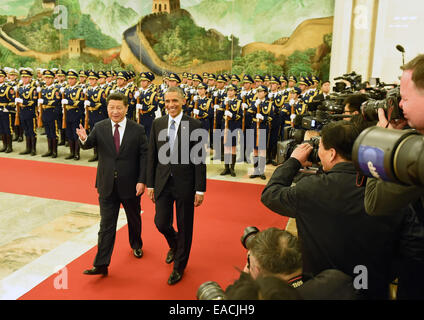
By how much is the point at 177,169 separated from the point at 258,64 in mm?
12152

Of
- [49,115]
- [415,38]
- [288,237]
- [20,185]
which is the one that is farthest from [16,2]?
[288,237]

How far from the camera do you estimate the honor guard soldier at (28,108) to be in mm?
9305

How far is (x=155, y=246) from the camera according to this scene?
4594mm

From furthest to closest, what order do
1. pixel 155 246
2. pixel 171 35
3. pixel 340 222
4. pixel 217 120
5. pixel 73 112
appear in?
pixel 171 35 → pixel 217 120 → pixel 73 112 → pixel 155 246 → pixel 340 222

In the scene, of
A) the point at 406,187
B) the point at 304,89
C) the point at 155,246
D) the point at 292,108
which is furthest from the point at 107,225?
the point at 304,89

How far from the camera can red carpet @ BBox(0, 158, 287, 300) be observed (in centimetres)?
364

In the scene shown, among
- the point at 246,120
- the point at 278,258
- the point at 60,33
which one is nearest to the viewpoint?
the point at 278,258

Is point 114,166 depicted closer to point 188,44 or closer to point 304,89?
point 304,89

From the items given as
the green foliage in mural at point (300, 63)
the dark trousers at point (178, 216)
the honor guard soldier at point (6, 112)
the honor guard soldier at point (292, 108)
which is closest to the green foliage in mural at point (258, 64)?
the green foliage in mural at point (300, 63)

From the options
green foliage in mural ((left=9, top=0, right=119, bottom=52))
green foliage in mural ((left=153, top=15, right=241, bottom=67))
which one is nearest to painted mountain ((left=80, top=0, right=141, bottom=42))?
green foliage in mural ((left=9, top=0, right=119, bottom=52))

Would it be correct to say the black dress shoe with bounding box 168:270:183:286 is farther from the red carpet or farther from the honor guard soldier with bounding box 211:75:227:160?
the honor guard soldier with bounding box 211:75:227:160

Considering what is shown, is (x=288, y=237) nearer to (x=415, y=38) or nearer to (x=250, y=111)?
(x=250, y=111)

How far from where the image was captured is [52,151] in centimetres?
948
